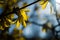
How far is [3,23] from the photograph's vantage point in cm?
158

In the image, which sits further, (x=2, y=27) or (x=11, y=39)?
(x=11, y=39)

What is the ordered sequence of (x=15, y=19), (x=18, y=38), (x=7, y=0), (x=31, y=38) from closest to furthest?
(x=15, y=19) < (x=7, y=0) < (x=18, y=38) < (x=31, y=38)

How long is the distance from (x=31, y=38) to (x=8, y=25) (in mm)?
7052

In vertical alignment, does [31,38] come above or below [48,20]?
below

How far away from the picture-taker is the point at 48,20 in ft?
23.5

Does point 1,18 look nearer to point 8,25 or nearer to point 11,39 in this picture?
point 8,25

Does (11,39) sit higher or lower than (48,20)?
lower

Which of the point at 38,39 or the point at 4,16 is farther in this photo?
the point at 38,39

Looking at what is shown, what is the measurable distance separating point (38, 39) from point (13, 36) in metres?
4.79

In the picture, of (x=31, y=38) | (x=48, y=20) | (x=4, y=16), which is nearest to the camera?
(x=4, y=16)

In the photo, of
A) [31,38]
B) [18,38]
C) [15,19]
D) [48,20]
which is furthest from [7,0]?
[31,38]

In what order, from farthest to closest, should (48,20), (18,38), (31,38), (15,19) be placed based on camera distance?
1. (31,38)
2. (48,20)
3. (18,38)
4. (15,19)

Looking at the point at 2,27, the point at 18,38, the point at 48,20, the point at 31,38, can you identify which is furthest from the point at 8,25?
the point at 31,38

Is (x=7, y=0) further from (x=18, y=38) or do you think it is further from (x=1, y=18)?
(x=18, y=38)
